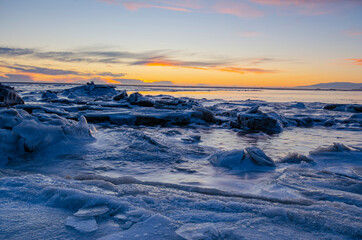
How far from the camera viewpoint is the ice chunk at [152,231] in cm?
128

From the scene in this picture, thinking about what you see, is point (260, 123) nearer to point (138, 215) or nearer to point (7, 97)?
point (138, 215)

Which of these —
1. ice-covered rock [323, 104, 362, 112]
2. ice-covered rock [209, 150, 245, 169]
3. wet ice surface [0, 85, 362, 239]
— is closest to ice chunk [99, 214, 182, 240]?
wet ice surface [0, 85, 362, 239]

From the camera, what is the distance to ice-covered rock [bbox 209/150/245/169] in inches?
117

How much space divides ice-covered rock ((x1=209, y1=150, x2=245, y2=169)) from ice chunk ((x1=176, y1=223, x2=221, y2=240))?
5.31ft

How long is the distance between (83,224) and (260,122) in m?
6.07

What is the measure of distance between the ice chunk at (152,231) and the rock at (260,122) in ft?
17.9

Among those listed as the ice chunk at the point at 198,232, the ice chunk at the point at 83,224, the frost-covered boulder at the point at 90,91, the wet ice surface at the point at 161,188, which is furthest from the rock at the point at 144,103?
the frost-covered boulder at the point at 90,91

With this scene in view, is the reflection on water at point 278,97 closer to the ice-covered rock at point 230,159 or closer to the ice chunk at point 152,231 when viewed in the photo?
the ice-covered rock at point 230,159

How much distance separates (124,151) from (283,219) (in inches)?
97.0

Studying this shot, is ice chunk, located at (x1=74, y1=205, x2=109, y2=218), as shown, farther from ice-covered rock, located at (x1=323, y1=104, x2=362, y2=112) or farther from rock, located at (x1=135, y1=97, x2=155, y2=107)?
ice-covered rock, located at (x1=323, y1=104, x2=362, y2=112)

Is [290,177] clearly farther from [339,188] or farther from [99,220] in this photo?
[99,220]

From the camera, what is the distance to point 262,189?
85.7 inches

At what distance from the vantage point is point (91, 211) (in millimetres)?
1548

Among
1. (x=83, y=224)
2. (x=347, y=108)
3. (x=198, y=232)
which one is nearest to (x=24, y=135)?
(x=83, y=224)
